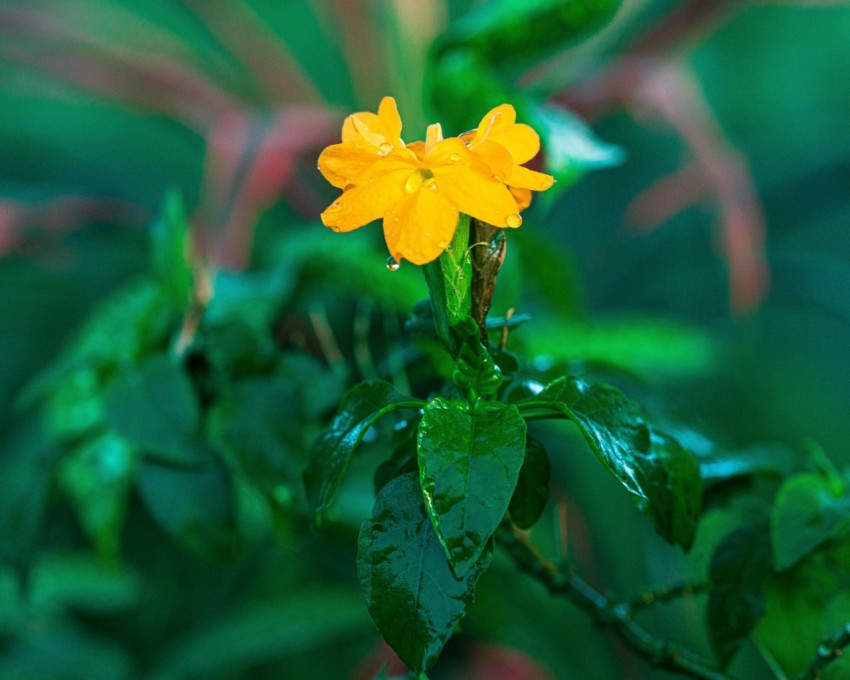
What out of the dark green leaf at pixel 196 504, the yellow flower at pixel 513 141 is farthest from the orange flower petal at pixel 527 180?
the dark green leaf at pixel 196 504

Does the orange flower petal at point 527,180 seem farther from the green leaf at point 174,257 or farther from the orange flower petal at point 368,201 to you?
the green leaf at point 174,257

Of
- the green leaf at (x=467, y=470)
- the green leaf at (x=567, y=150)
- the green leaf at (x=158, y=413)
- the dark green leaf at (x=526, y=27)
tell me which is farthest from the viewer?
the dark green leaf at (x=526, y=27)

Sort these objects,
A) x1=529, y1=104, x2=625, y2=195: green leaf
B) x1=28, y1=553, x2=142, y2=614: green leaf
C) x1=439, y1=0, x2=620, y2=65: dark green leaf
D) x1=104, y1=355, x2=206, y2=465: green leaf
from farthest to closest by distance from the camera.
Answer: x1=28, y1=553, x2=142, y2=614: green leaf → x1=439, y1=0, x2=620, y2=65: dark green leaf → x1=529, y1=104, x2=625, y2=195: green leaf → x1=104, y1=355, x2=206, y2=465: green leaf

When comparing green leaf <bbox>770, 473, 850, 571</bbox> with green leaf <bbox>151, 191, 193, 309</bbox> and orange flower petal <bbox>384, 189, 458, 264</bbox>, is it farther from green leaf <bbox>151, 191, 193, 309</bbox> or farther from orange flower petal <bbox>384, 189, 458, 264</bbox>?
green leaf <bbox>151, 191, 193, 309</bbox>

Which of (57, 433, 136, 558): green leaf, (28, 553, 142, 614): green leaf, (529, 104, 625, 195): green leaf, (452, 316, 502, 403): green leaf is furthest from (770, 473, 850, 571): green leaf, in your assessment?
(28, 553, 142, 614): green leaf

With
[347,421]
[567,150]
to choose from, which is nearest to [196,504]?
[347,421]
